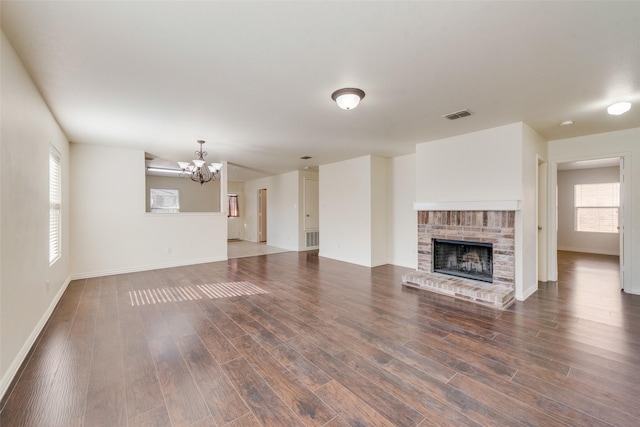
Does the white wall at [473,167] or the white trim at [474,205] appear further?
the white wall at [473,167]

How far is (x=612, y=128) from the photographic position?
4.09 m

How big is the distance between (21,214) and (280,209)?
6.91 metres

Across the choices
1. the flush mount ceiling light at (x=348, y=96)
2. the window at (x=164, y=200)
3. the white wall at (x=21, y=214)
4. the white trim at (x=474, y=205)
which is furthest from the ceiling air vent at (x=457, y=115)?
the window at (x=164, y=200)

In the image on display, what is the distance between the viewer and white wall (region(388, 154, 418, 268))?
5852 mm

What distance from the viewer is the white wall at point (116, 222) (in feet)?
16.4

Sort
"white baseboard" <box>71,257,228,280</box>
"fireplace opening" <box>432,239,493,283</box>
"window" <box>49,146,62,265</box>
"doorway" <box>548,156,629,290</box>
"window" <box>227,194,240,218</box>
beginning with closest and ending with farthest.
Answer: "window" <box>49,146,62,265</box>, "fireplace opening" <box>432,239,493,283</box>, "white baseboard" <box>71,257,228,280</box>, "doorway" <box>548,156,629,290</box>, "window" <box>227,194,240,218</box>

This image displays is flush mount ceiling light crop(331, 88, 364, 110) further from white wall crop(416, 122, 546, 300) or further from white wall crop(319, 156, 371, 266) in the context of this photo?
white wall crop(319, 156, 371, 266)

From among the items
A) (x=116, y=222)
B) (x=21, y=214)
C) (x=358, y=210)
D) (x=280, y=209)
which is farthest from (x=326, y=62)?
(x=280, y=209)

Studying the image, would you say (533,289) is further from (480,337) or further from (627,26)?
(627,26)

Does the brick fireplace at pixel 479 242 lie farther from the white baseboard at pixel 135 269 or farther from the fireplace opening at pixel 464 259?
the white baseboard at pixel 135 269

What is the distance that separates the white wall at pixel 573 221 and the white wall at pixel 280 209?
8059 mm

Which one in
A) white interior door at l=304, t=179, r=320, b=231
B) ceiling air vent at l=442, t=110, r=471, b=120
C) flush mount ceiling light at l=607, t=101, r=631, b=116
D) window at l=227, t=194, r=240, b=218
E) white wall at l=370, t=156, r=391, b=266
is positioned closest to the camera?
flush mount ceiling light at l=607, t=101, r=631, b=116

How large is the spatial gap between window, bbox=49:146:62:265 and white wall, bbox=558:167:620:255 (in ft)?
38.8

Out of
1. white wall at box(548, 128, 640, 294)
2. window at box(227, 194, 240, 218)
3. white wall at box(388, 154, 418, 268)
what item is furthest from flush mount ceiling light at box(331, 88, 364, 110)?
window at box(227, 194, 240, 218)
